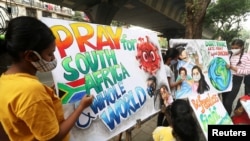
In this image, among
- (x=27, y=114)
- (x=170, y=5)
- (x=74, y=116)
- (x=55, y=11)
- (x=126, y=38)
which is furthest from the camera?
(x=55, y=11)

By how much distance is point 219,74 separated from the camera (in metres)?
3.44

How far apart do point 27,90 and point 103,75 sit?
34.9 inches

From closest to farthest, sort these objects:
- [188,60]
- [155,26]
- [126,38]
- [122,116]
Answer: [122,116] < [126,38] < [188,60] < [155,26]

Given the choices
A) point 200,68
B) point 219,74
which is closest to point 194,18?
point 219,74

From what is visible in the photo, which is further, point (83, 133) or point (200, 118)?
point (200, 118)

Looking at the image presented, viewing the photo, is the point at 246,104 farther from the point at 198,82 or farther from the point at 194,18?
the point at 194,18

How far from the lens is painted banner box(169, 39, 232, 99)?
3.03m

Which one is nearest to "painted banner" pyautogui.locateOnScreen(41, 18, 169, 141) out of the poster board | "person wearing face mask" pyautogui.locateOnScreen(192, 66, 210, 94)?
"person wearing face mask" pyautogui.locateOnScreen(192, 66, 210, 94)

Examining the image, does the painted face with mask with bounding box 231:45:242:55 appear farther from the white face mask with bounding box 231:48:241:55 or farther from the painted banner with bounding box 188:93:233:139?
the painted banner with bounding box 188:93:233:139

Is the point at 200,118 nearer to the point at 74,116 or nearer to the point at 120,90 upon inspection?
the point at 120,90

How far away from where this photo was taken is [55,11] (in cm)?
3762

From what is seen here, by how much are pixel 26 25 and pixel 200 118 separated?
214 centimetres

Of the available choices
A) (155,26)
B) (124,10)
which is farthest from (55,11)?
(124,10)

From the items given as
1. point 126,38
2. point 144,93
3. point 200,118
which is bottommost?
point 200,118
